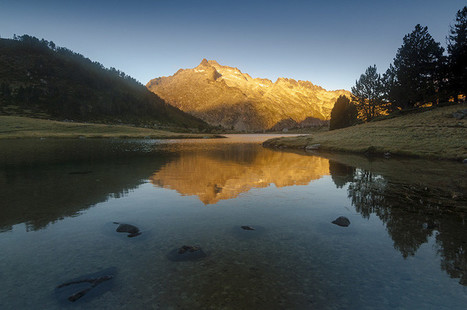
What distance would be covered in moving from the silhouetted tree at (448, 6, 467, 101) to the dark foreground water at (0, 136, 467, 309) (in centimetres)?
5914

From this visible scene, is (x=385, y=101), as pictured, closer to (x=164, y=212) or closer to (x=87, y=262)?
(x=164, y=212)

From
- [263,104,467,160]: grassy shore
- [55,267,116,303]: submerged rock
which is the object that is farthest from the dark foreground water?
[263,104,467,160]: grassy shore

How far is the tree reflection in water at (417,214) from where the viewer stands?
952cm

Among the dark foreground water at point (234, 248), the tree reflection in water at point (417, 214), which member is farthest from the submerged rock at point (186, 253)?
the tree reflection in water at point (417, 214)

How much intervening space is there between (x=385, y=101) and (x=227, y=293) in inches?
3638

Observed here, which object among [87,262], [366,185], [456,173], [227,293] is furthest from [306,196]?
[456,173]

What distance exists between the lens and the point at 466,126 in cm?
4500

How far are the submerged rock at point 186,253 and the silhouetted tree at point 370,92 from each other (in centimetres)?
9105

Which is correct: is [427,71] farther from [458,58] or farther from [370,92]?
[370,92]

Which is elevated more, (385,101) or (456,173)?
(385,101)

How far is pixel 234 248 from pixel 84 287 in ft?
16.2

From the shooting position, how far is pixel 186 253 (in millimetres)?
9219

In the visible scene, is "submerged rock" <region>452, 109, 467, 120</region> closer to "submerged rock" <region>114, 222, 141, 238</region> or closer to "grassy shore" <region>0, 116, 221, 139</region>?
"submerged rock" <region>114, 222, 141, 238</region>

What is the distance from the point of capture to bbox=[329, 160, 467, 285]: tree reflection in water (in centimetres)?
952
